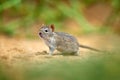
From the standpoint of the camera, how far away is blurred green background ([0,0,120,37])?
22.3 feet

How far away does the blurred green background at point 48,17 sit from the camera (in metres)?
6.79

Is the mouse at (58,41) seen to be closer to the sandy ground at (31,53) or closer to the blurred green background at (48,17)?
the sandy ground at (31,53)

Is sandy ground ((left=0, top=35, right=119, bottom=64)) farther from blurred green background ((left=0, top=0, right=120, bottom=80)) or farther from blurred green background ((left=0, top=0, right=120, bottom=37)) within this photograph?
blurred green background ((left=0, top=0, right=120, bottom=37))

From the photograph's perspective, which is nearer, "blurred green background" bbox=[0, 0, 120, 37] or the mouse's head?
the mouse's head

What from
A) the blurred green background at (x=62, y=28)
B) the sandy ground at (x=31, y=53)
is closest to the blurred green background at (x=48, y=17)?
the blurred green background at (x=62, y=28)

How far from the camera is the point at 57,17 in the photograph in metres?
7.90

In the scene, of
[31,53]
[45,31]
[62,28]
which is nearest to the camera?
[31,53]

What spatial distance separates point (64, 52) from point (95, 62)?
112 inches

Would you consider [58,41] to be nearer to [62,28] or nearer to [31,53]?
[31,53]

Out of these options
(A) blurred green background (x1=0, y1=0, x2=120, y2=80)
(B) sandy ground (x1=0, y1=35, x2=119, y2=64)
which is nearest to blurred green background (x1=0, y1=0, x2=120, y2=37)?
(A) blurred green background (x1=0, y1=0, x2=120, y2=80)

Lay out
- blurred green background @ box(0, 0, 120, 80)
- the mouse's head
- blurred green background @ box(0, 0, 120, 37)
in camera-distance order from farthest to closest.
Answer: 1. blurred green background @ box(0, 0, 120, 37)
2. the mouse's head
3. blurred green background @ box(0, 0, 120, 80)

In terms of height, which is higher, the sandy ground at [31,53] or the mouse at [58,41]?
the mouse at [58,41]

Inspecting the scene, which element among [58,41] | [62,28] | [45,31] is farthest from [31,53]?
[62,28]

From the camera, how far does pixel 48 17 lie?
7910mm
